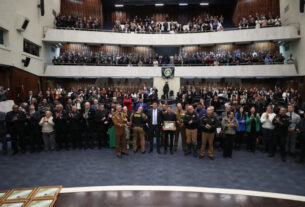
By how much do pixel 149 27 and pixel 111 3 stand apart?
7.31 meters

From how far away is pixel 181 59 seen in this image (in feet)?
63.9

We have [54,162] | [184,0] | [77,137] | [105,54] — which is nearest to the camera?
[54,162]

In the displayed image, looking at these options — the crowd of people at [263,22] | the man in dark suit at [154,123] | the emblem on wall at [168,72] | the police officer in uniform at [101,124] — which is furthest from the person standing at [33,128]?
the crowd of people at [263,22]

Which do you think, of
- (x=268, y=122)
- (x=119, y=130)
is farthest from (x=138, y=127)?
(x=268, y=122)

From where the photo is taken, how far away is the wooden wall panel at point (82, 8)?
69.0 feet

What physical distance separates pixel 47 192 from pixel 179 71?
55.0 ft

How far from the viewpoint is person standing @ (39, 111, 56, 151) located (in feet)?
22.7

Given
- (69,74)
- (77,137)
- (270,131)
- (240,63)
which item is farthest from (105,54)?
(270,131)

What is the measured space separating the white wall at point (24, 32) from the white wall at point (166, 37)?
1159 millimetres

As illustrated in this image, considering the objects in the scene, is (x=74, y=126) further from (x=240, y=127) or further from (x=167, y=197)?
(x=240, y=127)

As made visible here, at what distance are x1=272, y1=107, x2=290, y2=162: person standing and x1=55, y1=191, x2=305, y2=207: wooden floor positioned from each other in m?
2.83

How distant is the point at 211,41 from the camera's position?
757 inches

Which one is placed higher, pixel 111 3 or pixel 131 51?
pixel 111 3

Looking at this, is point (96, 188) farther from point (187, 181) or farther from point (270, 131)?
point (270, 131)
